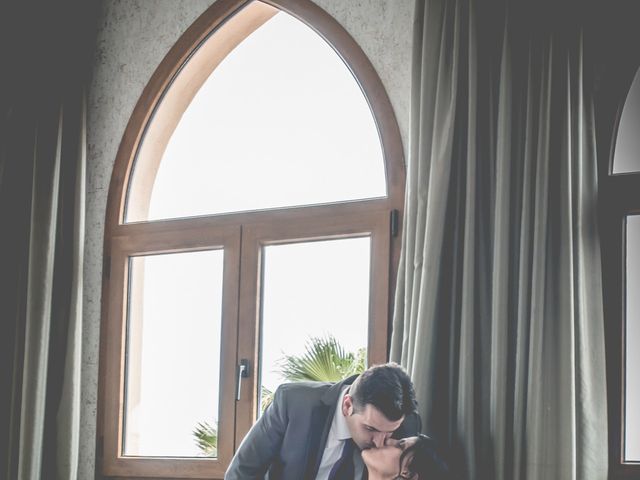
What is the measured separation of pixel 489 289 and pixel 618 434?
0.62m

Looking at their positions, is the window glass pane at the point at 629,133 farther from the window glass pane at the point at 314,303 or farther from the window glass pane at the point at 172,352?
the window glass pane at the point at 172,352

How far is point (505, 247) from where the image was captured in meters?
3.04

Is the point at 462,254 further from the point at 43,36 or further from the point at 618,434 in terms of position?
the point at 43,36

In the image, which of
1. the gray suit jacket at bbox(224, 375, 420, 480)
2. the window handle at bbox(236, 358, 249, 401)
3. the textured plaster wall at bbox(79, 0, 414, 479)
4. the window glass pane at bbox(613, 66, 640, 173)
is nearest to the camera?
the gray suit jacket at bbox(224, 375, 420, 480)

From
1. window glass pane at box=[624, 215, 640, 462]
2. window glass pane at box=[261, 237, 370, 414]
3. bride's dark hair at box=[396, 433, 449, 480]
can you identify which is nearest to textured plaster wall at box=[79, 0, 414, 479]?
window glass pane at box=[261, 237, 370, 414]

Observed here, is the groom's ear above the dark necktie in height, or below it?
above

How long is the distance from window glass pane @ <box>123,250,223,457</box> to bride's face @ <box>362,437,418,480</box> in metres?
1.37

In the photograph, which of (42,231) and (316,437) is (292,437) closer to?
(316,437)

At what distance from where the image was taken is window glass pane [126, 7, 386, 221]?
387 centimetres

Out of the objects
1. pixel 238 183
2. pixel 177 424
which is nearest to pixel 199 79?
pixel 238 183

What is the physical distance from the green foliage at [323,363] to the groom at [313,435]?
2.24 ft

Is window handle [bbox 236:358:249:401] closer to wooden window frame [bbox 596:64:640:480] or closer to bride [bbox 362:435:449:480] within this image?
bride [bbox 362:435:449:480]

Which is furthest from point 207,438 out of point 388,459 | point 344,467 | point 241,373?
point 388,459

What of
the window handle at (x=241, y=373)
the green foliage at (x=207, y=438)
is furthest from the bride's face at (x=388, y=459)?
the green foliage at (x=207, y=438)
